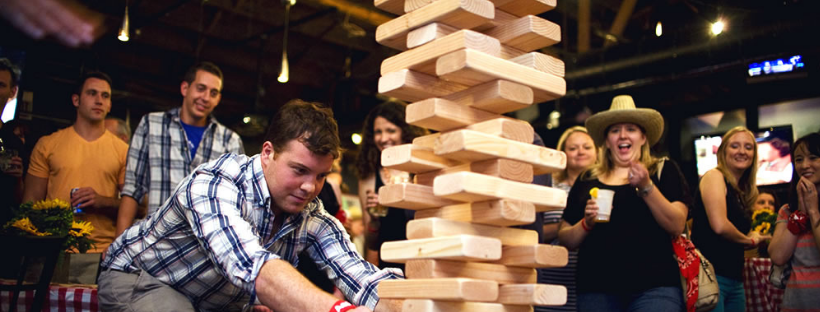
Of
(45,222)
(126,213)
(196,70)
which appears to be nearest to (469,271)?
(45,222)

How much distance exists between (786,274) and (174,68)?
9.16 meters

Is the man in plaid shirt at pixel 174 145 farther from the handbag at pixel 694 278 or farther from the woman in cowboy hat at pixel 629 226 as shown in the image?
the handbag at pixel 694 278

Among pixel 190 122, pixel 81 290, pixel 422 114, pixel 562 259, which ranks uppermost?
pixel 190 122

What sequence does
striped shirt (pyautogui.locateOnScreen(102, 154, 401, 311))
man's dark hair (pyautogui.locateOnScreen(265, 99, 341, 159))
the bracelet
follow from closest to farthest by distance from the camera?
striped shirt (pyautogui.locateOnScreen(102, 154, 401, 311))
man's dark hair (pyautogui.locateOnScreen(265, 99, 341, 159))
the bracelet

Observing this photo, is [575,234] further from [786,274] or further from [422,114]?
[422,114]

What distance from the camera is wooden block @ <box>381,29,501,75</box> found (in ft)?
5.85

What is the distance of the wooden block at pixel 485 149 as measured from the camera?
172 centimetres

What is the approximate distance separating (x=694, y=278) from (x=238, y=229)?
83.5 inches

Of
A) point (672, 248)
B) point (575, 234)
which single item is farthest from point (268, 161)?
point (672, 248)

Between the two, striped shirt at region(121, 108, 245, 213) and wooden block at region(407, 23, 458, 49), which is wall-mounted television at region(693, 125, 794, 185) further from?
wooden block at region(407, 23, 458, 49)

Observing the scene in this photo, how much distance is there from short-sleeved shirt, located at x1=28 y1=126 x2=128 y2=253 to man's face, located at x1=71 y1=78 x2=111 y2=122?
0.53 ft

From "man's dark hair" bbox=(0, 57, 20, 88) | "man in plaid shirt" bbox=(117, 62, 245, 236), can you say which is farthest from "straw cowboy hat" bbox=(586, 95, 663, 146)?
"man's dark hair" bbox=(0, 57, 20, 88)

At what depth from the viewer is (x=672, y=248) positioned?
3.23m

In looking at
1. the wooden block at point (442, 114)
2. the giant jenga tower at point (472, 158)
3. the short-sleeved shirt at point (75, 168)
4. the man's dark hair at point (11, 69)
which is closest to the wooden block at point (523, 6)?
the giant jenga tower at point (472, 158)
